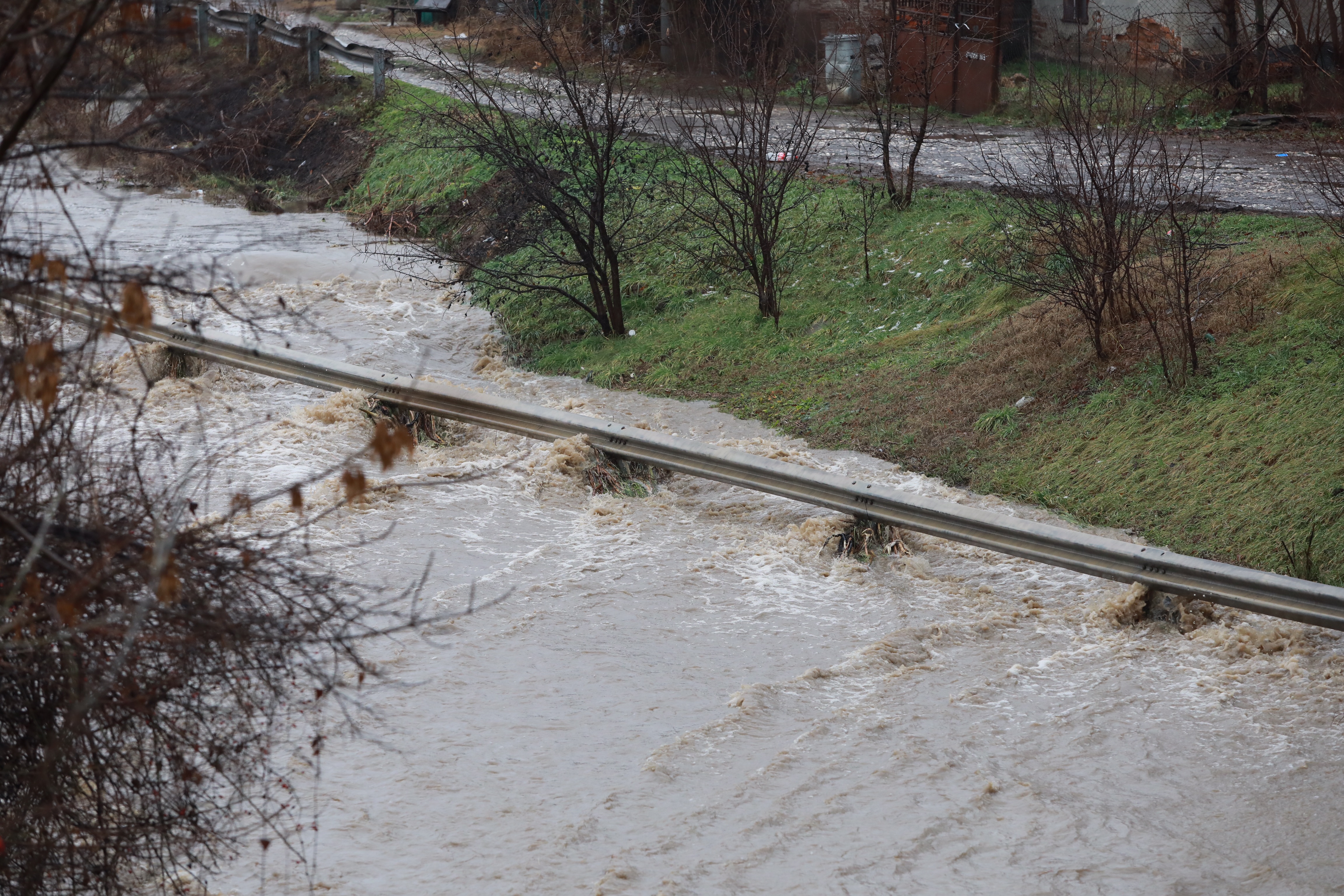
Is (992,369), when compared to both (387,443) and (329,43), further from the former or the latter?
(329,43)

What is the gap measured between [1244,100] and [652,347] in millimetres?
9936

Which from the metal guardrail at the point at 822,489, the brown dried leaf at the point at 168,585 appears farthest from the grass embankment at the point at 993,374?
the brown dried leaf at the point at 168,585

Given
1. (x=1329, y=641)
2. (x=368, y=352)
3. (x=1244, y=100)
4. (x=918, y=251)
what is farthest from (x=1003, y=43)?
(x=1329, y=641)

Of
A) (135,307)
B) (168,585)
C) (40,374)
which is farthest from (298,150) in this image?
(168,585)

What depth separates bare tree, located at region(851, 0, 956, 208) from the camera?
1432 centimetres

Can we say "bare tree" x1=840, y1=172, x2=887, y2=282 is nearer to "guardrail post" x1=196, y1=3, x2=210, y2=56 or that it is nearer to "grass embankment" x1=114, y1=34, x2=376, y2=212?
"grass embankment" x1=114, y1=34, x2=376, y2=212

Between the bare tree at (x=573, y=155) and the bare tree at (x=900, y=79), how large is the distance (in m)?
2.60

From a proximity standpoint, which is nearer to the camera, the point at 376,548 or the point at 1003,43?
the point at 376,548

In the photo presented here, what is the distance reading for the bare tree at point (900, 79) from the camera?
564 inches

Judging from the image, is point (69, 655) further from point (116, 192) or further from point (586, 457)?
point (116, 192)

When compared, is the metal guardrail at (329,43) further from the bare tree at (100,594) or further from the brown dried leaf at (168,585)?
the brown dried leaf at (168,585)

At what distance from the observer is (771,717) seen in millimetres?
6801

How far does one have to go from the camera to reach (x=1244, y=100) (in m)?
17.8

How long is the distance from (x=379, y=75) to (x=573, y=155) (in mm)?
9924
